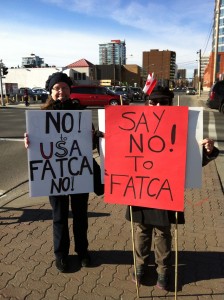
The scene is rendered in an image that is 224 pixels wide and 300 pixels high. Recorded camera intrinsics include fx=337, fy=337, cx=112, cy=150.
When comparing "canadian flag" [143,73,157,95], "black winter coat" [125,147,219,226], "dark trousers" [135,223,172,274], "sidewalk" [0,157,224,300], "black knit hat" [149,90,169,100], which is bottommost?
"sidewalk" [0,157,224,300]

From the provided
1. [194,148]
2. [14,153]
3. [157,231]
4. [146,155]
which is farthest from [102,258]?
[14,153]

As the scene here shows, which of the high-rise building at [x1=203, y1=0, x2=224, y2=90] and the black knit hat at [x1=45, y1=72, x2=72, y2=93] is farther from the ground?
the high-rise building at [x1=203, y1=0, x2=224, y2=90]

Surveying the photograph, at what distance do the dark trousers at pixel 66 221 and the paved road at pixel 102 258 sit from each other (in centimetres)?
21

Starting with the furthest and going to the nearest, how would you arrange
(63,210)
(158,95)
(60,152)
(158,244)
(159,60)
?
(159,60) → (63,210) → (60,152) → (158,244) → (158,95)

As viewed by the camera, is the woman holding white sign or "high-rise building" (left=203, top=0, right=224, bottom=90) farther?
"high-rise building" (left=203, top=0, right=224, bottom=90)

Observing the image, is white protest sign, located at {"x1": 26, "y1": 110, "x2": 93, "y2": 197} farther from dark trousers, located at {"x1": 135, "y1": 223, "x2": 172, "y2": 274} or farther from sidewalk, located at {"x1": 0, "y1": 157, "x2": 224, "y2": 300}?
sidewalk, located at {"x1": 0, "y1": 157, "x2": 224, "y2": 300}

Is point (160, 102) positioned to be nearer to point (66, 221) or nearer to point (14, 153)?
point (66, 221)

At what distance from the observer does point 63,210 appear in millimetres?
3195

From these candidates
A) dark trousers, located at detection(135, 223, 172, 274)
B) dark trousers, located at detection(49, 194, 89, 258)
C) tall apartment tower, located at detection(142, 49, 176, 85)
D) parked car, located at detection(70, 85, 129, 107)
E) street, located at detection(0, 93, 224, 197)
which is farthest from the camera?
tall apartment tower, located at detection(142, 49, 176, 85)

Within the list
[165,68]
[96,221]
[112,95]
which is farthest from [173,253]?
[165,68]

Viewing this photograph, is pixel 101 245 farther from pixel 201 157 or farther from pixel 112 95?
pixel 112 95

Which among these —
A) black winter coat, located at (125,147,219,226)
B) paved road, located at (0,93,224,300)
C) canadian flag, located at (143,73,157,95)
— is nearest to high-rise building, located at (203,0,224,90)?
paved road, located at (0,93,224,300)

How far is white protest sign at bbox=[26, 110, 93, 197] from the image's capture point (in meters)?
2.98

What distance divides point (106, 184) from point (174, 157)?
65 centimetres
